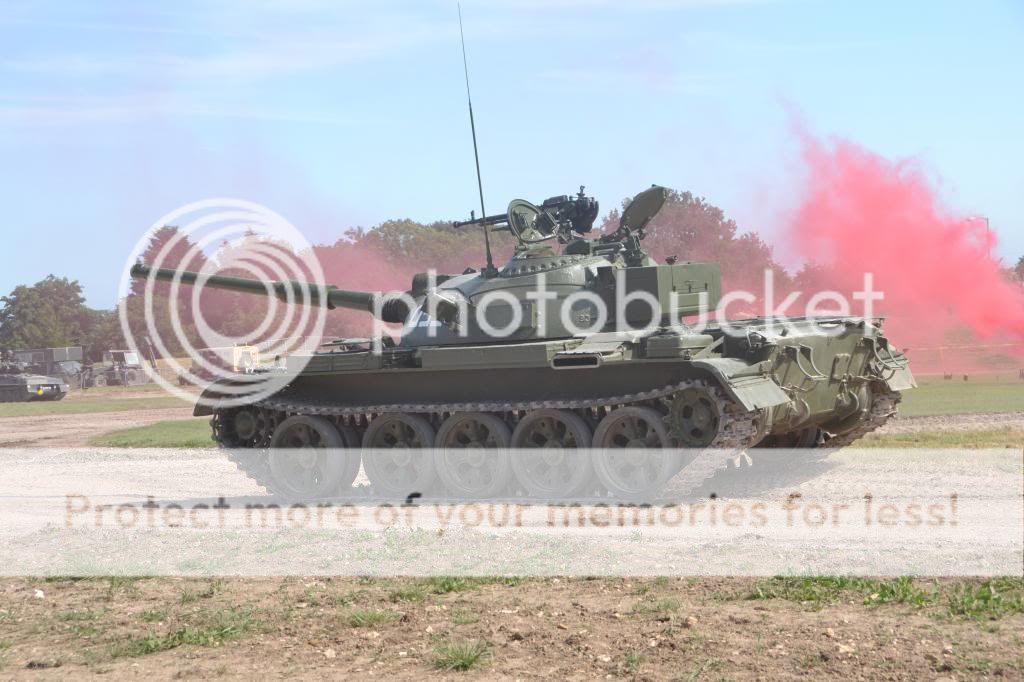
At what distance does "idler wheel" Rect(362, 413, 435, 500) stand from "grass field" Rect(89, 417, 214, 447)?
31.5 ft

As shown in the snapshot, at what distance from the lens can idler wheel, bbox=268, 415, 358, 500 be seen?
15938mm

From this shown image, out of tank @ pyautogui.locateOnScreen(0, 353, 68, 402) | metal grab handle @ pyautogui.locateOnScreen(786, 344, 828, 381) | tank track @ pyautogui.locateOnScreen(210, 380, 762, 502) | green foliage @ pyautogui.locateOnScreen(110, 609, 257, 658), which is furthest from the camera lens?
tank @ pyautogui.locateOnScreen(0, 353, 68, 402)

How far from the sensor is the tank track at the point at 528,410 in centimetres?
1283

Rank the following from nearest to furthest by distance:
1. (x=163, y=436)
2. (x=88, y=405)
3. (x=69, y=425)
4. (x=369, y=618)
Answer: (x=369, y=618), (x=163, y=436), (x=69, y=425), (x=88, y=405)

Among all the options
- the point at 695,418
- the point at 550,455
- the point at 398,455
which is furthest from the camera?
the point at 398,455

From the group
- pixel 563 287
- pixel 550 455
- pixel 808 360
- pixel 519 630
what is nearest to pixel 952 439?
pixel 808 360

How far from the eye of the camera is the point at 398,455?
15508 millimetres

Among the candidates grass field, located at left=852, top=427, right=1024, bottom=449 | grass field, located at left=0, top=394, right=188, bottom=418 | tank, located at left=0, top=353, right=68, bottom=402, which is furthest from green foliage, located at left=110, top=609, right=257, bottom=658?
tank, located at left=0, top=353, right=68, bottom=402

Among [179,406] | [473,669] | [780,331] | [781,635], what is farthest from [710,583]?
[179,406]

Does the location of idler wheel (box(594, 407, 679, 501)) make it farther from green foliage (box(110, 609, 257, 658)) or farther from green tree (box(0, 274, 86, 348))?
green tree (box(0, 274, 86, 348))

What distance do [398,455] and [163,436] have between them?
1343cm

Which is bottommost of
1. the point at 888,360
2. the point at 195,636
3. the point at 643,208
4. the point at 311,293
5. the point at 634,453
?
the point at 195,636

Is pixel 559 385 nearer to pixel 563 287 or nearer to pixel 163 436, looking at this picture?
pixel 563 287

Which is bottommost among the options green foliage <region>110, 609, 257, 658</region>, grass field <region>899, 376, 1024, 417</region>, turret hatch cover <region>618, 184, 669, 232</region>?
green foliage <region>110, 609, 257, 658</region>
